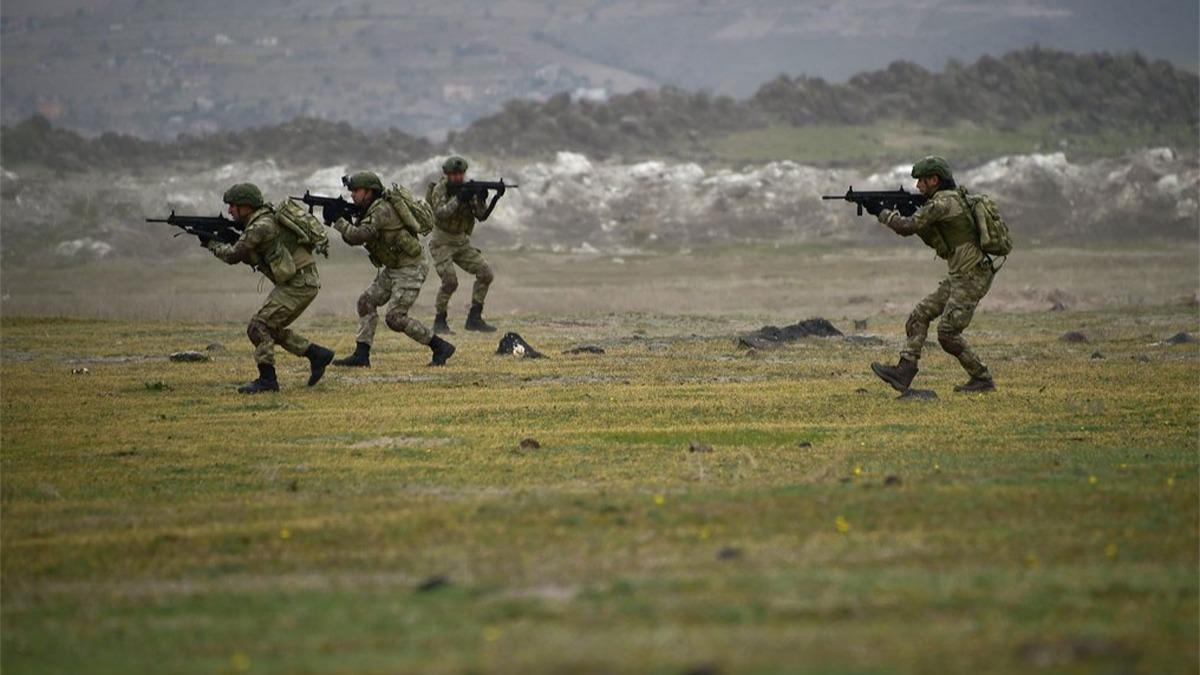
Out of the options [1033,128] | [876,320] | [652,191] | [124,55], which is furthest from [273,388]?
[124,55]

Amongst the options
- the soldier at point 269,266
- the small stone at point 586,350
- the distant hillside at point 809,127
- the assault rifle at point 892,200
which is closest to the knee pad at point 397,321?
the soldier at point 269,266

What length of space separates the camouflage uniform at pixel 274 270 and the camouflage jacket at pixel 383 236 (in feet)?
4.63

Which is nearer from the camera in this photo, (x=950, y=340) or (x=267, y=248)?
(x=950, y=340)

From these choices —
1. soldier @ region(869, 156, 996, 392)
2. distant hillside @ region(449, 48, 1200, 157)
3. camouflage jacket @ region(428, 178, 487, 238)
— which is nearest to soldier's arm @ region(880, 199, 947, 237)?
soldier @ region(869, 156, 996, 392)

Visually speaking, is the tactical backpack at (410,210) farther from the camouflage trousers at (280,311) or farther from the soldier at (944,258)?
the soldier at (944,258)

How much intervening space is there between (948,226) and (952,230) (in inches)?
2.0

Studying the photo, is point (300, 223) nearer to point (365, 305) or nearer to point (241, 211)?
point (241, 211)

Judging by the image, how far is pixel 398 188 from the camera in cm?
2061

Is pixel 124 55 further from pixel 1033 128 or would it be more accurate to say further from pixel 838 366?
pixel 838 366

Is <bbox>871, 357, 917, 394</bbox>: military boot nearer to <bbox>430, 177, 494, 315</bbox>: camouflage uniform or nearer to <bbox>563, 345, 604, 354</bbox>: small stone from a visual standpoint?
<bbox>563, 345, 604, 354</bbox>: small stone

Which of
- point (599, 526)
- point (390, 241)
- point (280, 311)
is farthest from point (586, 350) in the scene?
point (599, 526)

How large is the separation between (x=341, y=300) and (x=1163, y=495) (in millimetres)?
26095

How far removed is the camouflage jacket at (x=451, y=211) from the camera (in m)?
25.1

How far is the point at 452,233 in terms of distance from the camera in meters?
25.5
